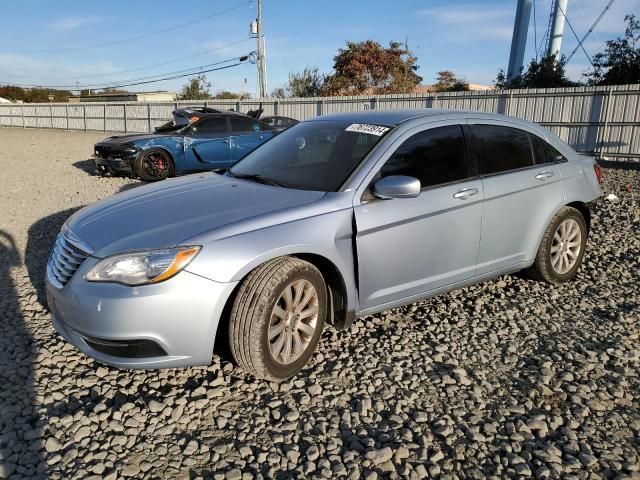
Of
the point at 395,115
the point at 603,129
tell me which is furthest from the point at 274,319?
the point at 603,129

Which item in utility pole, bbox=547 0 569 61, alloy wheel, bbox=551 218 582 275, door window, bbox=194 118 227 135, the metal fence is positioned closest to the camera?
alloy wheel, bbox=551 218 582 275

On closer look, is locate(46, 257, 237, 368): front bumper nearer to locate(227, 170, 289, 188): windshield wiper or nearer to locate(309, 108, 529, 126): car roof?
locate(227, 170, 289, 188): windshield wiper

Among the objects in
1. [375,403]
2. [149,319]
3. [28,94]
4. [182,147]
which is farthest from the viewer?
[28,94]

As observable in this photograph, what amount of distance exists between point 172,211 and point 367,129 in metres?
1.54

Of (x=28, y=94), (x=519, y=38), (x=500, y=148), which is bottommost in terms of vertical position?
(x=500, y=148)

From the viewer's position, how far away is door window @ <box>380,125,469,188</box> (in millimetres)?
3377

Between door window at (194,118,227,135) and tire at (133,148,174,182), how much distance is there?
3.08 feet

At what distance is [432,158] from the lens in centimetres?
354

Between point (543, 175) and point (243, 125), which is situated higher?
point (243, 125)

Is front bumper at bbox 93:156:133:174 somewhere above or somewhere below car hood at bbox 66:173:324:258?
below

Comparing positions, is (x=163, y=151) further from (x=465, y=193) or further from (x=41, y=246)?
(x=465, y=193)

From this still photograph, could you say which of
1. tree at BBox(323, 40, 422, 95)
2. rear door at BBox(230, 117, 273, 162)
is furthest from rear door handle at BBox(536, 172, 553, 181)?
tree at BBox(323, 40, 422, 95)

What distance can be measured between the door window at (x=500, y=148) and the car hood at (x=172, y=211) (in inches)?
59.7

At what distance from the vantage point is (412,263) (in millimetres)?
3359
